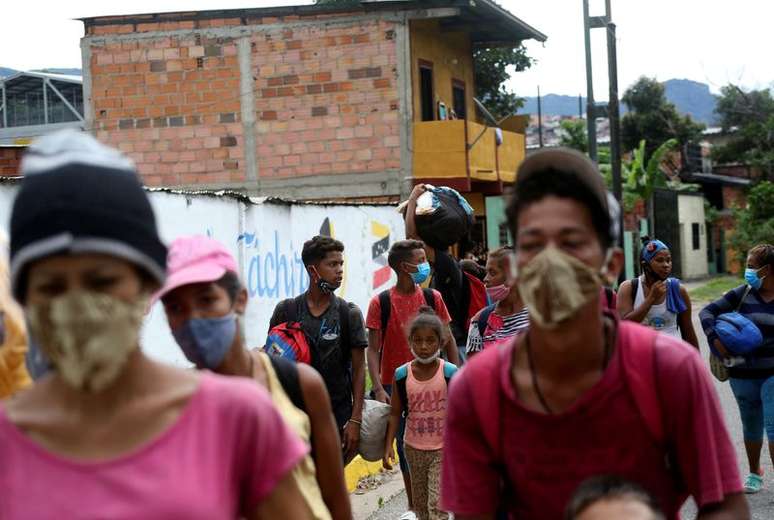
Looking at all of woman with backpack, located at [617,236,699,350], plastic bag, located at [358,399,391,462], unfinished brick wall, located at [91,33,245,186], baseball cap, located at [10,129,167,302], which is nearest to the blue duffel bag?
woman with backpack, located at [617,236,699,350]

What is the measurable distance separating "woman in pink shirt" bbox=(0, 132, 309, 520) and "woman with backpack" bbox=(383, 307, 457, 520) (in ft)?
16.9

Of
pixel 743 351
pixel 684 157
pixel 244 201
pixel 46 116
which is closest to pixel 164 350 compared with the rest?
pixel 244 201

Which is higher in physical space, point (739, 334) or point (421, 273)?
point (421, 273)

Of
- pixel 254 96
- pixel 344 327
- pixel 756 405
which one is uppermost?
pixel 254 96

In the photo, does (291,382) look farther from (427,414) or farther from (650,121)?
(650,121)

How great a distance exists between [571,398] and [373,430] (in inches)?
190

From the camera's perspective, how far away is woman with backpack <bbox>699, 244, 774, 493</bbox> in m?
8.52

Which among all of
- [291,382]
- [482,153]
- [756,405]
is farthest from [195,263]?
[482,153]

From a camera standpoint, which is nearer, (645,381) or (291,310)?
(645,381)

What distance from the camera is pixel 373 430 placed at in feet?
24.5

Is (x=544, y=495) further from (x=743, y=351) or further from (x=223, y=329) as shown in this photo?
(x=743, y=351)

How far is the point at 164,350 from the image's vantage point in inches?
400

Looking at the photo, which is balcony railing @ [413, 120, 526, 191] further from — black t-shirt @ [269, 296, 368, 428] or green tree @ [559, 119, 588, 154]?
green tree @ [559, 119, 588, 154]

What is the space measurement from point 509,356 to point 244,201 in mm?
9905
